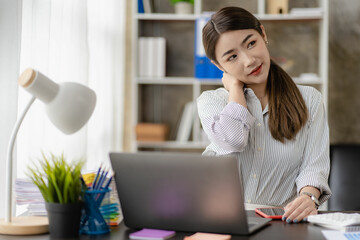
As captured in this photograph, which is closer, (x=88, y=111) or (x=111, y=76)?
(x=88, y=111)

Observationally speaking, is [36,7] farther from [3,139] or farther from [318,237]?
[318,237]

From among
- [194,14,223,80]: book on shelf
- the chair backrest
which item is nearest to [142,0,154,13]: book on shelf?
[194,14,223,80]: book on shelf

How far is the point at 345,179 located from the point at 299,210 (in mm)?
1942

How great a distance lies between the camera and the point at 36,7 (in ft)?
6.81

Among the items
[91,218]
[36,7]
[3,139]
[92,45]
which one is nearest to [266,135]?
[91,218]

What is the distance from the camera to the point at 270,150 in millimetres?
1852

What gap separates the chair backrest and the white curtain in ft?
4.75

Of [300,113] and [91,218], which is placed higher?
[300,113]

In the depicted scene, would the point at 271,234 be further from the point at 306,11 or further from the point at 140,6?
the point at 140,6

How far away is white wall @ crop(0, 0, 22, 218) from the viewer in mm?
1744

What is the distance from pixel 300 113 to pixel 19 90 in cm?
103

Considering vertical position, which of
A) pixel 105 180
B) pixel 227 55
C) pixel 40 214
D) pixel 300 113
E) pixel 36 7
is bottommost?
pixel 40 214

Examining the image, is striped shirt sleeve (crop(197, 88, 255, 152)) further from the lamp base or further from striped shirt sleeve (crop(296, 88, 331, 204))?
the lamp base

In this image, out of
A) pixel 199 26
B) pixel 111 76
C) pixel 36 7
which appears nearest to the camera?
pixel 36 7
